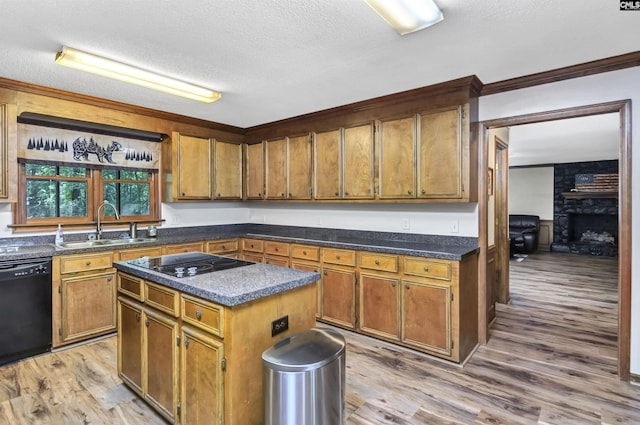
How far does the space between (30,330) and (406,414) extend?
3181 mm

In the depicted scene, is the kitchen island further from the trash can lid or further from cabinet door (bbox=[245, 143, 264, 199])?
cabinet door (bbox=[245, 143, 264, 199])

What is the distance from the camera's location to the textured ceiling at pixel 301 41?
1.91 meters

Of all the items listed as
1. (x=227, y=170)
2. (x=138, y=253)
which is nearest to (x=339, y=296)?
(x=138, y=253)

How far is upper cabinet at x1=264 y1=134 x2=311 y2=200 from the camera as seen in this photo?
434 cm

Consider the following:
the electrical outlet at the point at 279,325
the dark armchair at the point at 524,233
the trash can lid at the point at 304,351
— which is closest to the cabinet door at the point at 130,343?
the electrical outlet at the point at 279,325

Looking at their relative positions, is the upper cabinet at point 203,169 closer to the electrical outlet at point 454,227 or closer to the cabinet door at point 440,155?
the cabinet door at point 440,155

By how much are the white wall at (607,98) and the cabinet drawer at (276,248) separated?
2760mm

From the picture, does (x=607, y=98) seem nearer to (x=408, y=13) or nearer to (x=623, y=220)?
(x=623, y=220)

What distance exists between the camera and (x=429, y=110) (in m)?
3.23

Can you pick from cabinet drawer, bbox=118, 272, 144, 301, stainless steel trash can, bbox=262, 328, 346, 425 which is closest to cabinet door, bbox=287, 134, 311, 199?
cabinet drawer, bbox=118, 272, 144, 301

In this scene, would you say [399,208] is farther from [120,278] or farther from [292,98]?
[120,278]

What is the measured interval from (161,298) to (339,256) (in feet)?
6.45

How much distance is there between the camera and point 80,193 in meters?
3.80

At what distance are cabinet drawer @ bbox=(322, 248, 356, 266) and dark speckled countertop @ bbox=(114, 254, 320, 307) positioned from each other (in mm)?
1432
